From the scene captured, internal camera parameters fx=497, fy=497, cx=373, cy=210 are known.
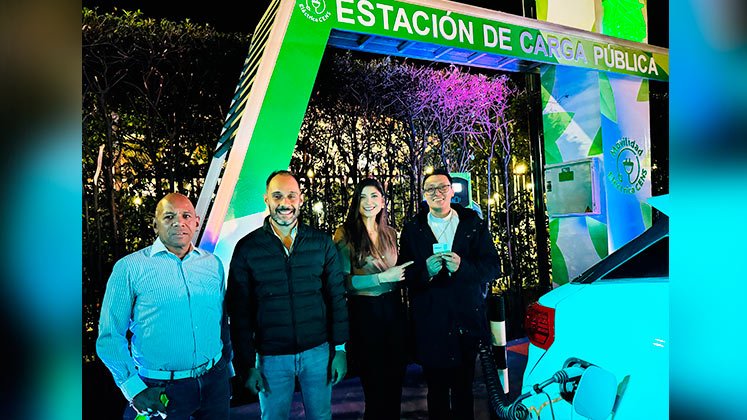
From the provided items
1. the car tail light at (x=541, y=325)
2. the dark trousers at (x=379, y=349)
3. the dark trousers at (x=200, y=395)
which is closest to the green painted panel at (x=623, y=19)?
the car tail light at (x=541, y=325)

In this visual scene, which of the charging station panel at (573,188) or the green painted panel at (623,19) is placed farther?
the green painted panel at (623,19)

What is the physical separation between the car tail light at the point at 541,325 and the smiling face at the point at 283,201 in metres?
1.53

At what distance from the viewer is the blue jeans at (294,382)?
118 inches

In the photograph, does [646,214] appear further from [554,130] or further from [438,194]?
[438,194]

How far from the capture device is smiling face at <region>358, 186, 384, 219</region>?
11.3ft

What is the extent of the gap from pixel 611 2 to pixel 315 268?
18.5 ft

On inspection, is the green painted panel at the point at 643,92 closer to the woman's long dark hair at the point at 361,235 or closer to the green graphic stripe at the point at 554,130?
the green graphic stripe at the point at 554,130

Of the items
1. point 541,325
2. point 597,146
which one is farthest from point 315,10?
point 597,146

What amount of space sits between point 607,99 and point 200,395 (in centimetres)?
569

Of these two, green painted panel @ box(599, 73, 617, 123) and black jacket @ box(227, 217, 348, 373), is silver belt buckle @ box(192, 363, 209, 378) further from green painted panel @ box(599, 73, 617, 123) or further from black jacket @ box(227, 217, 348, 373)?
green painted panel @ box(599, 73, 617, 123)

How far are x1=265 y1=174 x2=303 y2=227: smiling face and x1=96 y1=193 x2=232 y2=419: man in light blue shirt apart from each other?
483mm

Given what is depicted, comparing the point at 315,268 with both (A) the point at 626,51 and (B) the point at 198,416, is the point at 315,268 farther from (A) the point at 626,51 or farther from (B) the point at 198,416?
(A) the point at 626,51

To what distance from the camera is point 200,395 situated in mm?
2717

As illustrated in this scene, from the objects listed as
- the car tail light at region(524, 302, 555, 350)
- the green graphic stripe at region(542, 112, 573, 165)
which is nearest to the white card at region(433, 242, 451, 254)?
the car tail light at region(524, 302, 555, 350)
